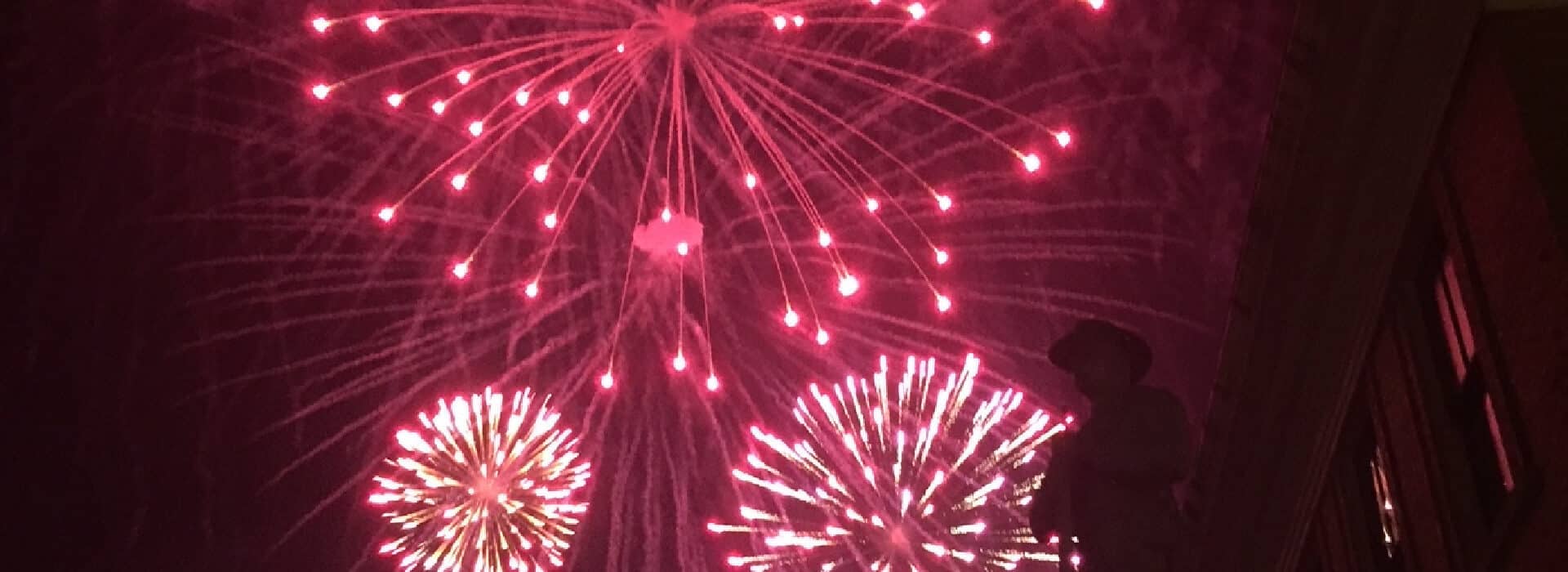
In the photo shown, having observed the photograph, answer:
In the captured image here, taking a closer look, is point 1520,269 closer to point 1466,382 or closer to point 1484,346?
point 1484,346

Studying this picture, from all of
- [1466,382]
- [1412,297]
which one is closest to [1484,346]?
[1466,382]

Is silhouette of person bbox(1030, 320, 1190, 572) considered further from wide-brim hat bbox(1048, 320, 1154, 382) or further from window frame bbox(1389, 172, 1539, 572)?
window frame bbox(1389, 172, 1539, 572)

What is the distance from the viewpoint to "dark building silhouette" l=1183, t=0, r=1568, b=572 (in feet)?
27.5

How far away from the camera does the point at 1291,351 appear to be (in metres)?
12.1

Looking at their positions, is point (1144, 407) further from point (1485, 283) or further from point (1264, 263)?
point (1264, 263)

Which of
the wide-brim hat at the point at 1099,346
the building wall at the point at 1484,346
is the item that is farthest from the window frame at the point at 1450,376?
the wide-brim hat at the point at 1099,346

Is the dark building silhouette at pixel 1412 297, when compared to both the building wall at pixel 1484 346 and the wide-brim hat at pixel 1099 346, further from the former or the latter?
the wide-brim hat at pixel 1099 346

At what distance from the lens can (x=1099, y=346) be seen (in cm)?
570

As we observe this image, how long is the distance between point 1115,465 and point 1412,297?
5.82m

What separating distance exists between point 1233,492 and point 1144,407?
888cm

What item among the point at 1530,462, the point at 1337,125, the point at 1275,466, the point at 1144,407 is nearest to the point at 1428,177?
the point at 1337,125

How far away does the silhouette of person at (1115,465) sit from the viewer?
548cm

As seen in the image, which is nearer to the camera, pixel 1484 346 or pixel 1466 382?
pixel 1484 346

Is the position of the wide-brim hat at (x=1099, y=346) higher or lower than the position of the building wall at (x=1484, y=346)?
lower
